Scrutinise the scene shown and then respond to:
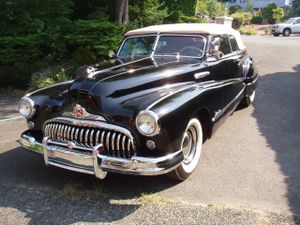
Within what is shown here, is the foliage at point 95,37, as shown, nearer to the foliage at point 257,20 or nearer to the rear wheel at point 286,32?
the rear wheel at point 286,32

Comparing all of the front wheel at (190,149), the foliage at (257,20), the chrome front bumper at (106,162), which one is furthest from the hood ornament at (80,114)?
the foliage at (257,20)

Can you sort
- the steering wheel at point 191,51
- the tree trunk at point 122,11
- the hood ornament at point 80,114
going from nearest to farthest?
the hood ornament at point 80,114
the steering wheel at point 191,51
the tree trunk at point 122,11

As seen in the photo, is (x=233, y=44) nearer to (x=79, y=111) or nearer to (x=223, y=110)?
(x=223, y=110)

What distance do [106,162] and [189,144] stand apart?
1.17m

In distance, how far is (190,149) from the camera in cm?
478

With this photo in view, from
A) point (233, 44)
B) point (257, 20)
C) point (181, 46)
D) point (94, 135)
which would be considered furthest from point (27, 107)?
point (257, 20)

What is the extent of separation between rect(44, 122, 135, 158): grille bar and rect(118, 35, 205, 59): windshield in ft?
6.33

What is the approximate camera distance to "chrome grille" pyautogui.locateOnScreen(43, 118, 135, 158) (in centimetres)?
400

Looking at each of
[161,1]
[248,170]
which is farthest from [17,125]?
[161,1]

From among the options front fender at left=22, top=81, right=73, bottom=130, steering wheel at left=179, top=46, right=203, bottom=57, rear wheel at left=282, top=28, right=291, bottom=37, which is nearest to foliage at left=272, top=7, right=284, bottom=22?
rear wheel at left=282, top=28, right=291, bottom=37

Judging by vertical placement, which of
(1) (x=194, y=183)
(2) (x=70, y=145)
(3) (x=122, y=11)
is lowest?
(1) (x=194, y=183)

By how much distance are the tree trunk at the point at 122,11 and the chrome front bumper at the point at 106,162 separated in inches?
344

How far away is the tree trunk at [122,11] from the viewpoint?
1247cm

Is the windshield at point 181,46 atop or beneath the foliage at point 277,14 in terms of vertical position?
atop
